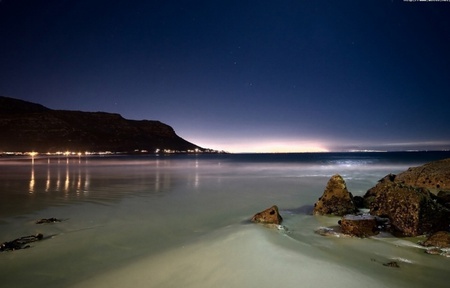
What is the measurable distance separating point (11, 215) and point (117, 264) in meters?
6.10

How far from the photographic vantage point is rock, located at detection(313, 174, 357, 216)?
27.9ft

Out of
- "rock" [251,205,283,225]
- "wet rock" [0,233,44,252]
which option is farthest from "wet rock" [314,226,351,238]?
"wet rock" [0,233,44,252]

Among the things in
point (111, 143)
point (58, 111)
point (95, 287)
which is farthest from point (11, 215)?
point (58, 111)

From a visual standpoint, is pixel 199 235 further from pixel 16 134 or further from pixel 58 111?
pixel 58 111

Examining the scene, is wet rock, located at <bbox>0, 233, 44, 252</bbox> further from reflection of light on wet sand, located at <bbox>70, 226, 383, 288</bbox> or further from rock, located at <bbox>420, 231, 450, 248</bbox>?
rock, located at <bbox>420, 231, 450, 248</bbox>

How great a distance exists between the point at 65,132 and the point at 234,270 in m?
156

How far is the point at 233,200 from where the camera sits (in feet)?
41.4

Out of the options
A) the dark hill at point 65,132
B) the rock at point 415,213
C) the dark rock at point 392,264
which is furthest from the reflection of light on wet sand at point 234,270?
the dark hill at point 65,132

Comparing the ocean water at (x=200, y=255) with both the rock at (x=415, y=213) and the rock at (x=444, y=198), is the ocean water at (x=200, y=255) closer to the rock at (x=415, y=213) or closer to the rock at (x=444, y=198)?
the rock at (x=415, y=213)

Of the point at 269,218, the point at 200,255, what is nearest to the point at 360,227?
the point at 269,218

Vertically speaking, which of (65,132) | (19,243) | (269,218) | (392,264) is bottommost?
(19,243)

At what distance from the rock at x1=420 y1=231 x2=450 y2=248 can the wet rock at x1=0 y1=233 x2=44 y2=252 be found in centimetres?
776

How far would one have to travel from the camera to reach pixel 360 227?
6332 millimetres

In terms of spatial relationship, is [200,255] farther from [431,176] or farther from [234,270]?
[431,176]
